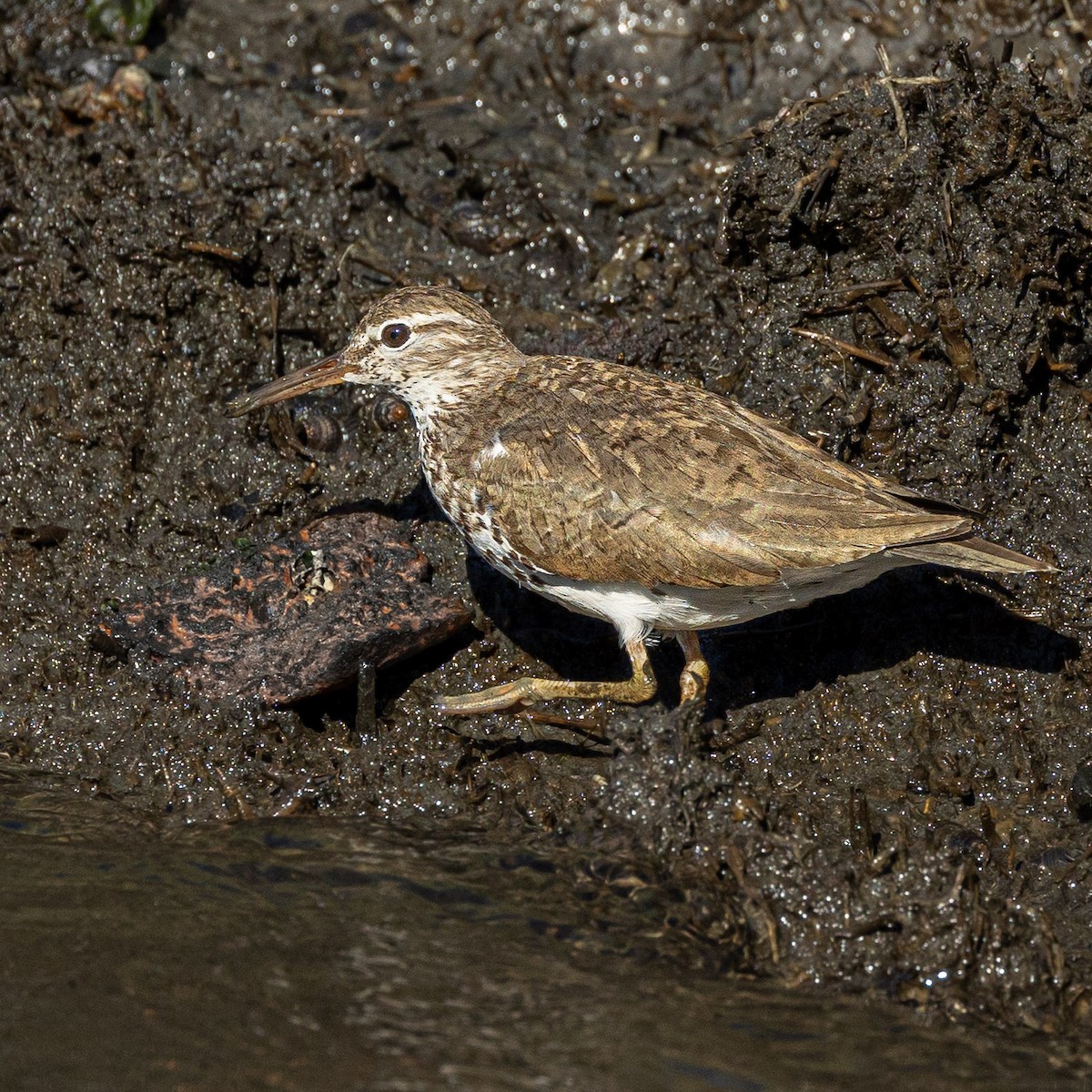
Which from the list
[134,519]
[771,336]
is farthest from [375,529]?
[771,336]

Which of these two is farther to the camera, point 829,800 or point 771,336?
point 771,336

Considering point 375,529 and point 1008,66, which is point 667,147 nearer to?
point 1008,66

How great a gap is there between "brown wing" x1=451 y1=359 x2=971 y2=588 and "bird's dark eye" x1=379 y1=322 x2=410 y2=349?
852mm

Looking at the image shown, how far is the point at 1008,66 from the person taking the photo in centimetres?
773

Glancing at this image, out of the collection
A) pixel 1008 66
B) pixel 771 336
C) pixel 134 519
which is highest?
pixel 1008 66

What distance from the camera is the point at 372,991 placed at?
504 centimetres

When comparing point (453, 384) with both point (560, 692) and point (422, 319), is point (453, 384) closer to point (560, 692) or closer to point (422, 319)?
point (422, 319)

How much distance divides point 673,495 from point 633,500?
7.5 inches

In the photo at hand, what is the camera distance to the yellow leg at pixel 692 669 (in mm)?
6770

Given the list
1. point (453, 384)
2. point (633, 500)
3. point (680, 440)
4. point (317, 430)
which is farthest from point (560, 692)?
point (317, 430)

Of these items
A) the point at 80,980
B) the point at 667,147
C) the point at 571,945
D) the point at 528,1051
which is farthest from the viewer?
the point at 667,147

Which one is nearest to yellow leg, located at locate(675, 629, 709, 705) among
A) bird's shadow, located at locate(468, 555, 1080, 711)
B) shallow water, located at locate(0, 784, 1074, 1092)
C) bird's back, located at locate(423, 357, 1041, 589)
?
bird's shadow, located at locate(468, 555, 1080, 711)

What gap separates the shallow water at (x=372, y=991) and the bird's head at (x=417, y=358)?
8.07ft

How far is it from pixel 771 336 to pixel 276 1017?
4.76m
